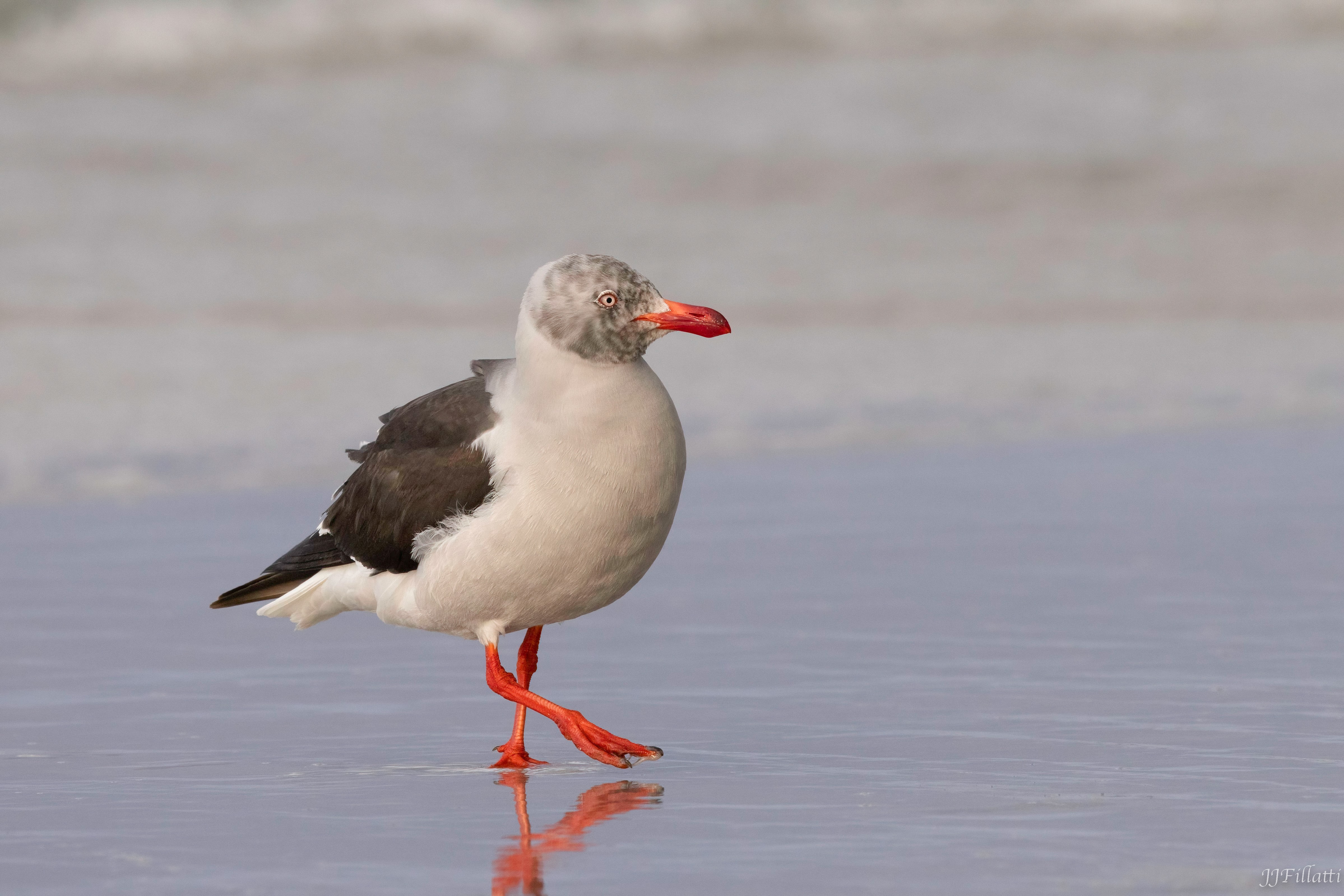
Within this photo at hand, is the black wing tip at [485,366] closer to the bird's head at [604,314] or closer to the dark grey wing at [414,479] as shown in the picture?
the dark grey wing at [414,479]

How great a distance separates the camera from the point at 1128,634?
222 inches

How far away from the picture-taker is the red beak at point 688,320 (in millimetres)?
4438

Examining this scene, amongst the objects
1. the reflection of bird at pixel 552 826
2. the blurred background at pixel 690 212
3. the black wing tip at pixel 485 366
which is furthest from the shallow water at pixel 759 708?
the blurred background at pixel 690 212

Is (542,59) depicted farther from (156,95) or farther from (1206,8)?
(1206,8)

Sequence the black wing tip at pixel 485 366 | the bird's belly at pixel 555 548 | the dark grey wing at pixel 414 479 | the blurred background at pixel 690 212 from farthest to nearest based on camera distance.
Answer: the blurred background at pixel 690 212 → the black wing tip at pixel 485 366 → the dark grey wing at pixel 414 479 → the bird's belly at pixel 555 548

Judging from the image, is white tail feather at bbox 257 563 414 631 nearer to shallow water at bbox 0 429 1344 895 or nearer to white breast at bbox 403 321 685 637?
shallow water at bbox 0 429 1344 895

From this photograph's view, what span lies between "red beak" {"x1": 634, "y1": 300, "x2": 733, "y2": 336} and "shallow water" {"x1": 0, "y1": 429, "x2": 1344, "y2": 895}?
1.00 metres

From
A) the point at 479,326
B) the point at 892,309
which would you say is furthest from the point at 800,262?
the point at 479,326

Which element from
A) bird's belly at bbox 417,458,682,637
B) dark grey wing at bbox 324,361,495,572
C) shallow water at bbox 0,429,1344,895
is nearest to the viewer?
shallow water at bbox 0,429,1344,895

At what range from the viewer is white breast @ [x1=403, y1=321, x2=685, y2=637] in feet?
14.3

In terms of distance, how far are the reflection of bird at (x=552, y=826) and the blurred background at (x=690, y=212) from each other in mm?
4429
